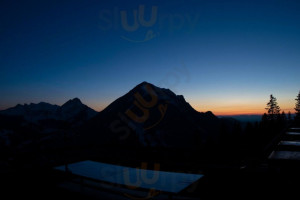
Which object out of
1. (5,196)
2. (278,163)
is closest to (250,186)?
(278,163)

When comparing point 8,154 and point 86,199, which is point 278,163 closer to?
point 86,199

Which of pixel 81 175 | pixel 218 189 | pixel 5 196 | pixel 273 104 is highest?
pixel 273 104

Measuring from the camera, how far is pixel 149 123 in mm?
136500

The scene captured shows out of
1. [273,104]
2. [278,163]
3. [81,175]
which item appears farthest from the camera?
[273,104]

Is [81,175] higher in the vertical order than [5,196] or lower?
higher

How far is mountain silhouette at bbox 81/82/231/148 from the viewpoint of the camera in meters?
116

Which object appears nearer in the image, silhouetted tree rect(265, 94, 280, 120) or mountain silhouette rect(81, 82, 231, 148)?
silhouetted tree rect(265, 94, 280, 120)

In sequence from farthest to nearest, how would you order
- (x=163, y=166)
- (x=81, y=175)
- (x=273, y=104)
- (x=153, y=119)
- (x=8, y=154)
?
(x=153, y=119)
(x=273, y=104)
(x=8, y=154)
(x=163, y=166)
(x=81, y=175)

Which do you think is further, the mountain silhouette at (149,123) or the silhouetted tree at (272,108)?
the mountain silhouette at (149,123)

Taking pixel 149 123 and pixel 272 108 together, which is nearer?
pixel 272 108

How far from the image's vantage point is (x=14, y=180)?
535 cm

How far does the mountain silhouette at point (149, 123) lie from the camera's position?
11606 cm

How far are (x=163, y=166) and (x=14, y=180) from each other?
416 centimetres

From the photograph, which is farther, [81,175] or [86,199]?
[81,175]
